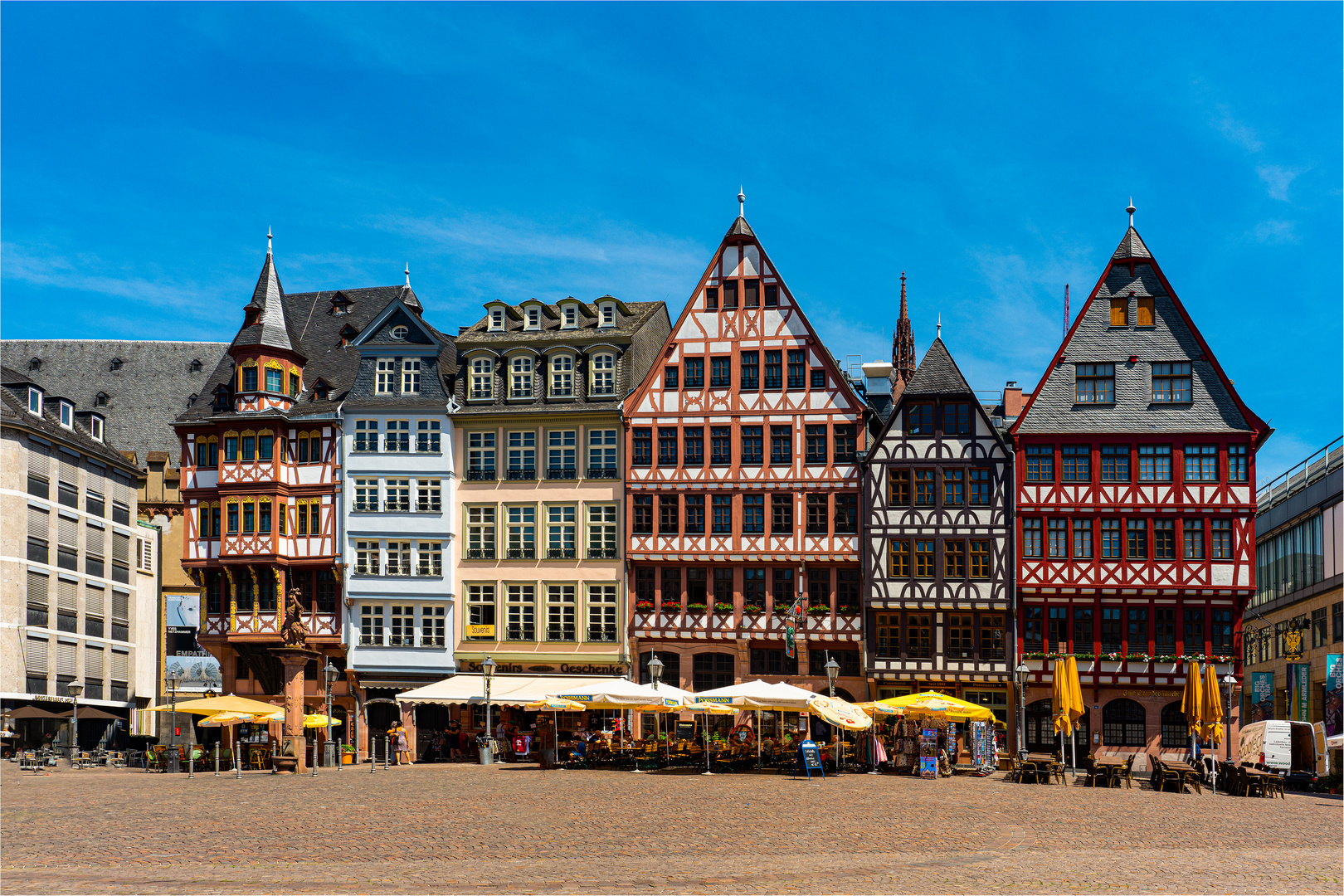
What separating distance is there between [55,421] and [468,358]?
74.1 ft

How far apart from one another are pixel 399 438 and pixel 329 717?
32.8ft

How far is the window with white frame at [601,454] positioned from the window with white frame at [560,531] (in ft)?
4.83

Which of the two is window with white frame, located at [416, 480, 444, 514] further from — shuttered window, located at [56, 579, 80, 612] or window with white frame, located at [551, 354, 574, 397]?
shuttered window, located at [56, 579, 80, 612]

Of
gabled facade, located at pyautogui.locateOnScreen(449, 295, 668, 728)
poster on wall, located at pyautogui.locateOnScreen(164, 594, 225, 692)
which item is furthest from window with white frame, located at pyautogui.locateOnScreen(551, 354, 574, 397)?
poster on wall, located at pyautogui.locateOnScreen(164, 594, 225, 692)

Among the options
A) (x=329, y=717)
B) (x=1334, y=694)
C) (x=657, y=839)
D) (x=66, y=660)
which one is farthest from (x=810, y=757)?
(x=66, y=660)

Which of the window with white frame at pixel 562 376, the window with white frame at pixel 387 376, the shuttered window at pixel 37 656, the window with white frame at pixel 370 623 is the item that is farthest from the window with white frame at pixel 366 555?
the shuttered window at pixel 37 656

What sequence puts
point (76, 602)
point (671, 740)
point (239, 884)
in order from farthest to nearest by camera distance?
point (76, 602) < point (671, 740) < point (239, 884)

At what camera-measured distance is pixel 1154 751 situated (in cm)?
4222

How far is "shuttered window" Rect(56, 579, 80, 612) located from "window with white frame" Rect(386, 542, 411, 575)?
19280 millimetres

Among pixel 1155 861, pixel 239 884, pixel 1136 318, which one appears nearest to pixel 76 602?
pixel 1136 318

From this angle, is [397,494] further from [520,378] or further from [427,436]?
[520,378]

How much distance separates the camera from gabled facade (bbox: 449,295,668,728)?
4566 centimetres

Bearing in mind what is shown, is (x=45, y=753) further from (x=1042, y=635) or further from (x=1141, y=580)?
(x=1141, y=580)

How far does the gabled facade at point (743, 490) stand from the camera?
4434cm
